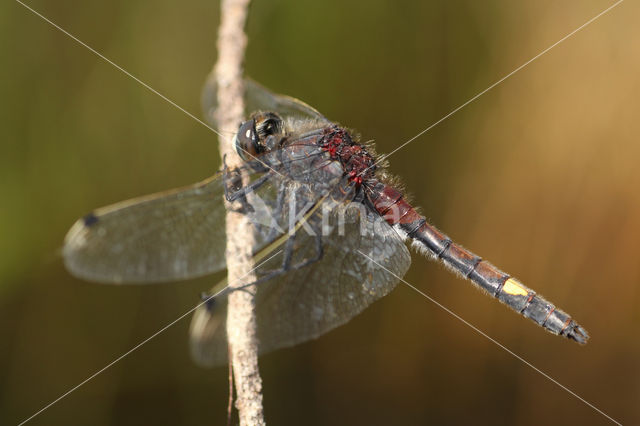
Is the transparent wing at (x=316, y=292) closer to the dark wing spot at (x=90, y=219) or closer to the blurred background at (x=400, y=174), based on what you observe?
the blurred background at (x=400, y=174)

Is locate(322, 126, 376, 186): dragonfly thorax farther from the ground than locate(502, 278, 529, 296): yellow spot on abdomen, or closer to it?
farther from the ground

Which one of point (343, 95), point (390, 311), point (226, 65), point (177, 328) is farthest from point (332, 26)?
point (177, 328)

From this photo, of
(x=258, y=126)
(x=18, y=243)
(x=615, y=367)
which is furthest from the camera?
(x=615, y=367)

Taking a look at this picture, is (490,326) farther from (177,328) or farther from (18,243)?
(18,243)

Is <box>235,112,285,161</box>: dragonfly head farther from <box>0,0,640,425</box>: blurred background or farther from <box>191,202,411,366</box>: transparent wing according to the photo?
<box>0,0,640,425</box>: blurred background

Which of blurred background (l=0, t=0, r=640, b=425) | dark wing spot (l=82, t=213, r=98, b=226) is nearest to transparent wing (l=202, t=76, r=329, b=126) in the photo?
blurred background (l=0, t=0, r=640, b=425)

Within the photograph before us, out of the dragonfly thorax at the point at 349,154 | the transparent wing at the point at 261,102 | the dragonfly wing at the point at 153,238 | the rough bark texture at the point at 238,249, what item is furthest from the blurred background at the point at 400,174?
the dragonfly thorax at the point at 349,154
